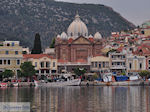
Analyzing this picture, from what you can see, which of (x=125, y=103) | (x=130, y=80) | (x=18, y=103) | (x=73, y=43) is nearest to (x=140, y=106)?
(x=125, y=103)

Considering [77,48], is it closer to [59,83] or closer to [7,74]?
[7,74]

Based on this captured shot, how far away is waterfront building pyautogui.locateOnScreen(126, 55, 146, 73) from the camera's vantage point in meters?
159

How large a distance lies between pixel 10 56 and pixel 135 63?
32807 millimetres

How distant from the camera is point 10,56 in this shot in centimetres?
14488

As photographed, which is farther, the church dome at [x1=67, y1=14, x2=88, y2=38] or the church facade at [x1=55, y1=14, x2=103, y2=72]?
the church dome at [x1=67, y1=14, x2=88, y2=38]

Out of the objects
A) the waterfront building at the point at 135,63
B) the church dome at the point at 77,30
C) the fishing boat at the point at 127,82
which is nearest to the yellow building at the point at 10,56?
the fishing boat at the point at 127,82

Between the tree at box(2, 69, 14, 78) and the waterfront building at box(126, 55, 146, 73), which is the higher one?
the waterfront building at box(126, 55, 146, 73)

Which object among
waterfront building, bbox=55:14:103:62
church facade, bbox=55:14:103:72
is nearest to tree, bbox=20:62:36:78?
church facade, bbox=55:14:103:72

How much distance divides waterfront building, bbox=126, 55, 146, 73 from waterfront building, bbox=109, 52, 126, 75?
4.47 feet

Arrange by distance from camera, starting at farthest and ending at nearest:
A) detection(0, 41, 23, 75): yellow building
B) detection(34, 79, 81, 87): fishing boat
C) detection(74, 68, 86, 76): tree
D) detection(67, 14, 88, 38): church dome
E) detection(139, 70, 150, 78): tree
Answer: detection(67, 14, 88, 38): church dome → detection(74, 68, 86, 76): tree → detection(139, 70, 150, 78): tree → detection(0, 41, 23, 75): yellow building → detection(34, 79, 81, 87): fishing boat

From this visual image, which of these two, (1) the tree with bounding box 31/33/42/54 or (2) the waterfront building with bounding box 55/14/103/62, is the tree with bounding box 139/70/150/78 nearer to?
(2) the waterfront building with bounding box 55/14/103/62

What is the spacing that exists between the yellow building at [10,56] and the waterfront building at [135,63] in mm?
29004

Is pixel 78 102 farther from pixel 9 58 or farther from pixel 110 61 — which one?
pixel 110 61

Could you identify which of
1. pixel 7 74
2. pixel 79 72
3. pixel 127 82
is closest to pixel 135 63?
pixel 79 72
